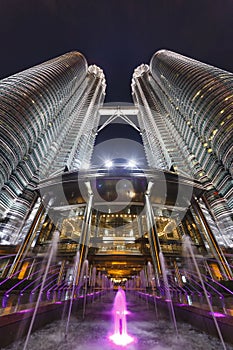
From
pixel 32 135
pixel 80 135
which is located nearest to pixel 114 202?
pixel 32 135

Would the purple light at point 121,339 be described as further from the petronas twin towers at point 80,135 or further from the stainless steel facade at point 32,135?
the stainless steel facade at point 32,135

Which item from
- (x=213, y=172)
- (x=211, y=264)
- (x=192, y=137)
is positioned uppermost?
(x=192, y=137)

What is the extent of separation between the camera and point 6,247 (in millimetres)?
30562

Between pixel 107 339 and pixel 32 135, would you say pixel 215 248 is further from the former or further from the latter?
pixel 32 135

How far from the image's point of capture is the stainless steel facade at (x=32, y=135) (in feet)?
121

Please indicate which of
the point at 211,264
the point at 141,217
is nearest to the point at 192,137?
the point at 141,217

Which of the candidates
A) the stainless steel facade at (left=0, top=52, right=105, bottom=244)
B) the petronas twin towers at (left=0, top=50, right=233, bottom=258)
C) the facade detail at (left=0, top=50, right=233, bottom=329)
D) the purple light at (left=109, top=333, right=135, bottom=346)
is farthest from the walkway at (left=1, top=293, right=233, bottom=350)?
the stainless steel facade at (left=0, top=52, right=105, bottom=244)

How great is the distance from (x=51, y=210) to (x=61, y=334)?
37.9m

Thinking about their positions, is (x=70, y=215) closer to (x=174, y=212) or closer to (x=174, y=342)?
(x=174, y=212)

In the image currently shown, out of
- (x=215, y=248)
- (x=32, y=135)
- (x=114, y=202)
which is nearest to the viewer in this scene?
(x=215, y=248)

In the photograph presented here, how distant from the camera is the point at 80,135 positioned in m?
78.4

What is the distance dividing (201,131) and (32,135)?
133ft

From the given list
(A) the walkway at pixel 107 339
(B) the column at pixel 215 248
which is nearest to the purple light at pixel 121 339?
(A) the walkway at pixel 107 339

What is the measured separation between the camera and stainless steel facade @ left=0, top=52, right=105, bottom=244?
121 feet
